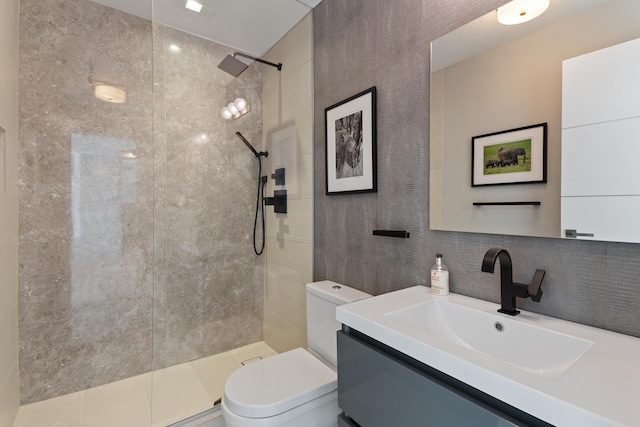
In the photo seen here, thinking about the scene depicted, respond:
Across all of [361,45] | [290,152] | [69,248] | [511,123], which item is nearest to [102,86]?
[69,248]

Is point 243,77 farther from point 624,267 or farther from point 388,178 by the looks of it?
point 624,267

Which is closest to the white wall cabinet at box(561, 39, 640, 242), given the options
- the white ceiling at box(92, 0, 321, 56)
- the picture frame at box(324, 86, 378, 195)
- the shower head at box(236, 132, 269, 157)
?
the picture frame at box(324, 86, 378, 195)

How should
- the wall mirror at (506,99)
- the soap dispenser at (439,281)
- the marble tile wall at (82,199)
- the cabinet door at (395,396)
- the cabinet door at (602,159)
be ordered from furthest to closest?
the marble tile wall at (82,199)
the soap dispenser at (439,281)
the wall mirror at (506,99)
the cabinet door at (602,159)
the cabinet door at (395,396)

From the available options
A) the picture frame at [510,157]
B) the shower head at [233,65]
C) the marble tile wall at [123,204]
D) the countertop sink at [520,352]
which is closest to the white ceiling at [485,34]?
the picture frame at [510,157]

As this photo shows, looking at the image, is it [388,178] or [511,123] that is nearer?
[511,123]

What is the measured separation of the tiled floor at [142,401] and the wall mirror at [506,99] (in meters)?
1.71

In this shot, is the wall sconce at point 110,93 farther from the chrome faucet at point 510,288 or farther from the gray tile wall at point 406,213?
the chrome faucet at point 510,288

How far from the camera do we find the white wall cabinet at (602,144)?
Answer: 0.81 meters

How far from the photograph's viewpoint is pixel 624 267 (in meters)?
0.84

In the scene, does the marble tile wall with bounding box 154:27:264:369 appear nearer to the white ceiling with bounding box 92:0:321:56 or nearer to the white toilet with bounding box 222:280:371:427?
the white ceiling with bounding box 92:0:321:56

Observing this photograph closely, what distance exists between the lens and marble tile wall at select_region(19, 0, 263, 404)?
1.88m

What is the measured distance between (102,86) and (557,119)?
2548 mm

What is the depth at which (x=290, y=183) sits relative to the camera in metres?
2.16

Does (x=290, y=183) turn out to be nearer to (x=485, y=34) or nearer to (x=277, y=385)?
(x=277, y=385)
